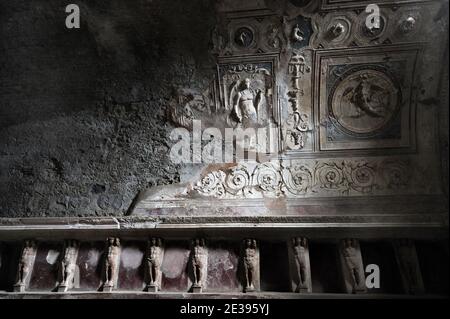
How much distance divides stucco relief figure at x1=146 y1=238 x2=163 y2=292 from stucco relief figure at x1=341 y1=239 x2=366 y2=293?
6.30ft

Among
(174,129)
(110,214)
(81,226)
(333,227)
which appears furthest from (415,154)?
(81,226)

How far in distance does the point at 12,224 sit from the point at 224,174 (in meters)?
2.45

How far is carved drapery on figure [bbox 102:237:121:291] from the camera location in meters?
4.39

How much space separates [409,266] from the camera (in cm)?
414

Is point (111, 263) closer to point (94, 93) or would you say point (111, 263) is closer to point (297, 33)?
point (94, 93)

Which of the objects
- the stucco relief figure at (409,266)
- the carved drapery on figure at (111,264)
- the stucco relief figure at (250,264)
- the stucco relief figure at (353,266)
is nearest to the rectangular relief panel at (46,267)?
the carved drapery on figure at (111,264)

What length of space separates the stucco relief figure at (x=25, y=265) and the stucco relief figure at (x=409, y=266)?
3927 millimetres

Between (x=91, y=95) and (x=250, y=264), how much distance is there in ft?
8.95

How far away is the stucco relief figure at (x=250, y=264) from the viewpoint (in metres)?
4.25

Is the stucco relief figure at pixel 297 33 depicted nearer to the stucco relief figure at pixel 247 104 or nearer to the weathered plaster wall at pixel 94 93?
the weathered plaster wall at pixel 94 93

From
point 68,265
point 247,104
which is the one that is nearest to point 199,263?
point 68,265

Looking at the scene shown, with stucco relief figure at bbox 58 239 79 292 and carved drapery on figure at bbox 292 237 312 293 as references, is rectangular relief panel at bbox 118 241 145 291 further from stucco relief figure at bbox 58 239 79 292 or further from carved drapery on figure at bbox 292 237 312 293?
carved drapery on figure at bbox 292 237 312 293
